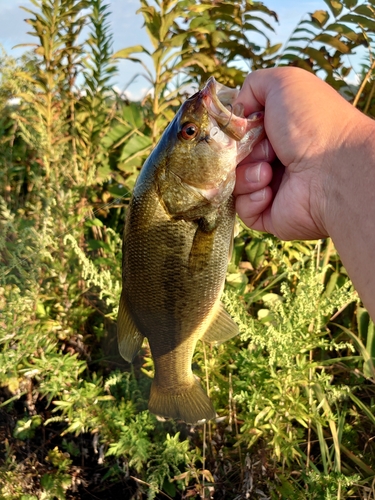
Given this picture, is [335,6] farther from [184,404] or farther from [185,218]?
[184,404]

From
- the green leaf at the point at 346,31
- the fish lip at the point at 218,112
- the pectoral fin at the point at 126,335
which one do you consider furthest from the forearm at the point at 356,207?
the green leaf at the point at 346,31

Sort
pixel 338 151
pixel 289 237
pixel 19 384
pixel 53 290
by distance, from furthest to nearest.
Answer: pixel 53 290 → pixel 19 384 → pixel 289 237 → pixel 338 151

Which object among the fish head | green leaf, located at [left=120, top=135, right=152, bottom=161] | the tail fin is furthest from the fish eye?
green leaf, located at [left=120, top=135, right=152, bottom=161]

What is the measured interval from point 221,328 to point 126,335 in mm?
391

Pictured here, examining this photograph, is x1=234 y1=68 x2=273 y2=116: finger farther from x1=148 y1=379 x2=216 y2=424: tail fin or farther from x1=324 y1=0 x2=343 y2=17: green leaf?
x1=324 y1=0 x2=343 y2=17: green leaf

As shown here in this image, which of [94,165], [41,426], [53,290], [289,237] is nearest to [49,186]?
[94,165]

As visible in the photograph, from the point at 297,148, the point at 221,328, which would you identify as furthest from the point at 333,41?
the point at 221,328

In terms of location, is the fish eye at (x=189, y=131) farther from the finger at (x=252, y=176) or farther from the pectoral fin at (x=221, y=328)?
the pectoral fin at (x=221, y=328)

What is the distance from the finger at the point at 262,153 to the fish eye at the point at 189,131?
309 mm

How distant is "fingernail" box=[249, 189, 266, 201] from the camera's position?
1.76 metres

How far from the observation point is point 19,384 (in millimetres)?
2756

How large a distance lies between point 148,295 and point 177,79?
194 centimetres

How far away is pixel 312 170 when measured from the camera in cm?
159

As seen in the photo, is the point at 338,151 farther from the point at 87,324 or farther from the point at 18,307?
the point at 87,324
